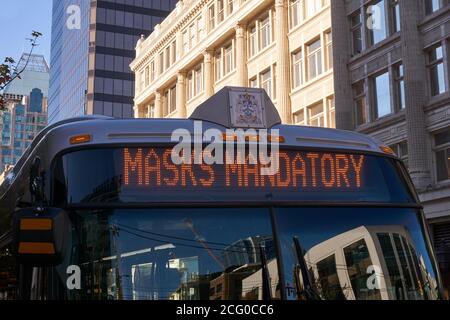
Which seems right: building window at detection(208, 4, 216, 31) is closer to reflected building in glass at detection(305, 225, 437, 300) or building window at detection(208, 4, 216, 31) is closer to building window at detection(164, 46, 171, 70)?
building window at detection(164, 46, 171, 70)

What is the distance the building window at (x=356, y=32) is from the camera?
29.2m

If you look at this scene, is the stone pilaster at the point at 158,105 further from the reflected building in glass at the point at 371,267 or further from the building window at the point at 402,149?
the reflected building in glass at the point at 371,267

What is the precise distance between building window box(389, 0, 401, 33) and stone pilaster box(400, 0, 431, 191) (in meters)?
0.80

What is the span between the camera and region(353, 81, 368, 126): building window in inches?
1123

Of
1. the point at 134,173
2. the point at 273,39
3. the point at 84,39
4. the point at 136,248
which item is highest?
the point at 84,39

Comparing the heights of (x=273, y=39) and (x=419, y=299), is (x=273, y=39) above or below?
above

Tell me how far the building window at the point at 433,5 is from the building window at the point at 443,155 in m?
4.47

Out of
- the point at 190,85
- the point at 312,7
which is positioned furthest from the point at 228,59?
the point at 312,7

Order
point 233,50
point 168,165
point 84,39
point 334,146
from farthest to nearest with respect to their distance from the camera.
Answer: point 84,39
point 233,50
point 334,146
point 168,165

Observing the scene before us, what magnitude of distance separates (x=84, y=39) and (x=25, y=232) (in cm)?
7951

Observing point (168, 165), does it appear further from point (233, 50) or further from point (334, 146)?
point (233, 50)

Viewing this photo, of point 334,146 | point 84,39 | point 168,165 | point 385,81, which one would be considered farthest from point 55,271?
point 84,39
